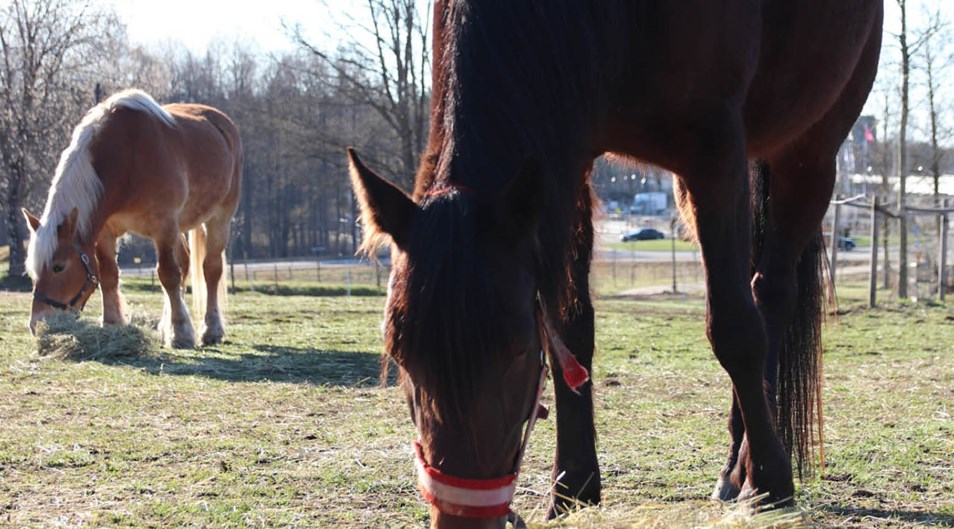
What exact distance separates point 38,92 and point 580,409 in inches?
764

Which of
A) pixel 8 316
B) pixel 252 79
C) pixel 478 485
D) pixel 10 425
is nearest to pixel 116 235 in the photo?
pixel 8 316

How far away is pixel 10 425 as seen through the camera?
4.55 metres

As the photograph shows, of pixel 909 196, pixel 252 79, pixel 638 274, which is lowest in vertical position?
pixel 638 274

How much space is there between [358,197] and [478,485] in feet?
2.52

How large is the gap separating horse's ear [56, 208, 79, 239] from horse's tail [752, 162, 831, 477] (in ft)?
17.4

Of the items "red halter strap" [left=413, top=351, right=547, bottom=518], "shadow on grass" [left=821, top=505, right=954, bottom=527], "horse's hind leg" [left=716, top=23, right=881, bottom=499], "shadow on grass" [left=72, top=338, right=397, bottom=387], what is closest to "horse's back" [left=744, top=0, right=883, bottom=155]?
"horse's hind leg" [left=716, top=23, right=881, bottom=499]

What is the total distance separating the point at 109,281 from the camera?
816 cm

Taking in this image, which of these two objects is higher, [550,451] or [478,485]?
[478,485]

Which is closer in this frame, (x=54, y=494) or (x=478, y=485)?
(x=478, y=485)

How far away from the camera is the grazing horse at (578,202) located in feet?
6.42

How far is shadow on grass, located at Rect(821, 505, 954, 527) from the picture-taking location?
10.0 ft

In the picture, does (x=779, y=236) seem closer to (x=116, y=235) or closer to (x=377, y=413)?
(x=377, y=413)

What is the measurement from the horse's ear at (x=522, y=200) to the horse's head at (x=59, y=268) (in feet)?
19.4

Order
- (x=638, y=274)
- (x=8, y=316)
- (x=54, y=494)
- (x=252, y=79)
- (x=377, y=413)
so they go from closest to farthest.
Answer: (x=54, y=494)
(x=377, y=413)
(x=8, y=316)
(x=638, y=274)
(x=252, y=79)
